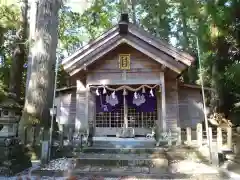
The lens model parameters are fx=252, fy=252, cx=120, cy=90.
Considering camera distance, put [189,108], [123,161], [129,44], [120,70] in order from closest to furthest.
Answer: [123,161] < [129,44] < [120,70] < [189,108]

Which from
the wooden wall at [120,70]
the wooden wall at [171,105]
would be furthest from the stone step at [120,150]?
the wooden wall at [120,70]

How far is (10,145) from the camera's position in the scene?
836cm

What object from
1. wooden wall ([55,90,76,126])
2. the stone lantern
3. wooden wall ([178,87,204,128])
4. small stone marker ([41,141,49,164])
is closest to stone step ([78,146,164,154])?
small stone marker ([41,141,49,164])

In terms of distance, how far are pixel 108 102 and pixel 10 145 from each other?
5423 millimetres

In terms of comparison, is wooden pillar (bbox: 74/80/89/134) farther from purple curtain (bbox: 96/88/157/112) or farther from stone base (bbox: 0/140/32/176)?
stone base (bbox: 0/140/32/176)

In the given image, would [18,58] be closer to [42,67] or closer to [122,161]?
[42,67]

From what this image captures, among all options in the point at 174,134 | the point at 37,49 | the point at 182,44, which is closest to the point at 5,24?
the point at 37,49

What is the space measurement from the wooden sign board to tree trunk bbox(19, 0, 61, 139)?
324cm

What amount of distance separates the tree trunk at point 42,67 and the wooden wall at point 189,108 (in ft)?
21.9

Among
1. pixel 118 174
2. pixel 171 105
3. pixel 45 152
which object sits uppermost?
pixel 171 105

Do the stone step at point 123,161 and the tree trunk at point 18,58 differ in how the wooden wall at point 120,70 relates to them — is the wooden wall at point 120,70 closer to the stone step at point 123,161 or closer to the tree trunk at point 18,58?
the stone step at point 123,161

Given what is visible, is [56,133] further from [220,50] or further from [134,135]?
[220,50]

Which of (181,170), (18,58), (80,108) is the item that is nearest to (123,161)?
(181,170)

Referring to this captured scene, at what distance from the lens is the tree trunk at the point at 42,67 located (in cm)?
1073
